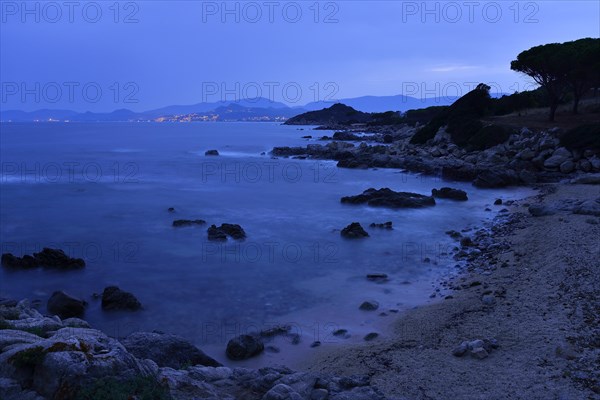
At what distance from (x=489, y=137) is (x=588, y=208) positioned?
86.4ft

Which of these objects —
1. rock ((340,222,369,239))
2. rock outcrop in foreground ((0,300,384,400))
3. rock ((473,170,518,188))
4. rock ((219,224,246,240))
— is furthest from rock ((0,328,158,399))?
rock ((473,170,518,188))

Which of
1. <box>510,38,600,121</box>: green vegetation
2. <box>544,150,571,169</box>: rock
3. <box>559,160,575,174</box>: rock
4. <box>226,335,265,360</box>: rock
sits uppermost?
<box>510,38,600,121</box>: green vegetation

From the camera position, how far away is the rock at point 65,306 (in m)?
11.8

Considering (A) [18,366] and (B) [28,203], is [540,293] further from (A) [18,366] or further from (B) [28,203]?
(B) [28,203]

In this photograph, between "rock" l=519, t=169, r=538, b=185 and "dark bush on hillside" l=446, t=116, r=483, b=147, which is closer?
"rock" l=519, t=169, r=538, b=185

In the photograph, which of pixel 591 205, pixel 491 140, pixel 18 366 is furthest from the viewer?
pixel 491 140

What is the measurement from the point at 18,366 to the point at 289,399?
10.8 feet

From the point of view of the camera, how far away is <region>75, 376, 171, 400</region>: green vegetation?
483 centimetres

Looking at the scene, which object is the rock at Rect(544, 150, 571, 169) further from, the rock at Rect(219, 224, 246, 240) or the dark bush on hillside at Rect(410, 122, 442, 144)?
the dark bush on hillside at Rect(410, 122, 442, 144)

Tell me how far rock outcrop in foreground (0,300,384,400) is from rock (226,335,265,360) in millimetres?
1117

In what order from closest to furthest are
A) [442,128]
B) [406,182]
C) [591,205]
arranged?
[591,205] → [406,182] → [442,128]

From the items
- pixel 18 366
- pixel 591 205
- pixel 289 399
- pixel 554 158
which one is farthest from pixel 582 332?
pixel 554 158

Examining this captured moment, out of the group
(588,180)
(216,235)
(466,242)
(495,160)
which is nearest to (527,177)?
(588,180)

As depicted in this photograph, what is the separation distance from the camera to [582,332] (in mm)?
8391
